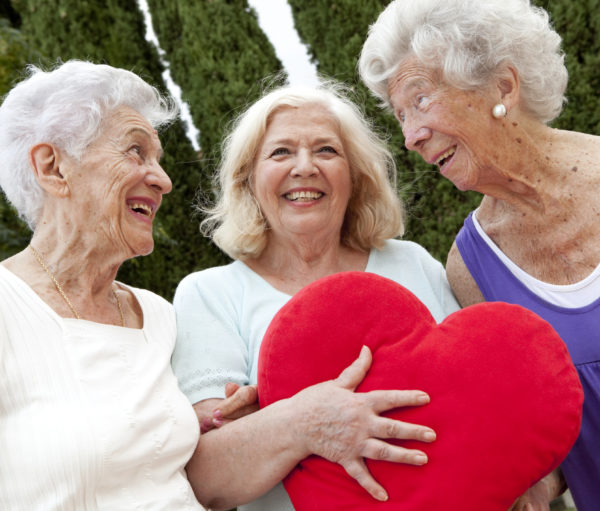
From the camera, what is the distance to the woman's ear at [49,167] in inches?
61.1

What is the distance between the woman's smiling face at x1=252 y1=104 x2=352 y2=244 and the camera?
1.96m

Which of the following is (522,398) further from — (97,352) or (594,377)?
(97,352)

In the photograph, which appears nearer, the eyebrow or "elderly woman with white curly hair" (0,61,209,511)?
"elderly woman with white curly hair" (0,61,209,511)

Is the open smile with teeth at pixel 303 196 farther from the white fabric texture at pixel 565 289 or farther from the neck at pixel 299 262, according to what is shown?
the white fabric texture at pixel 565 289

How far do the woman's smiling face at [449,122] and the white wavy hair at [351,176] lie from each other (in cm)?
29

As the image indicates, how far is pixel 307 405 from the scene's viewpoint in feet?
4.59

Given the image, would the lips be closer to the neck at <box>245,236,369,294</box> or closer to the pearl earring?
the neck at <box>245,236,369,294</box>

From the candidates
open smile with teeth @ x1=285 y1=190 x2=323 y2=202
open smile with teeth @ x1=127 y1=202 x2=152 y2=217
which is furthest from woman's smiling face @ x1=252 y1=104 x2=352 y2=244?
open smile with teeth @ x1=127 y1=202 x2=152 y2=217

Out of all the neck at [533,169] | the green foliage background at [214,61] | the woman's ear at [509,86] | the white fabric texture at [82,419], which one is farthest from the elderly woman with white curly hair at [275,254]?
the green foliage background at [214,61]

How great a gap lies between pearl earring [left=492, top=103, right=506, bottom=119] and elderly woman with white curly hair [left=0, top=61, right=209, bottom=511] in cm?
97

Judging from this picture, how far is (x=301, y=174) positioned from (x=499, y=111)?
0.62 m

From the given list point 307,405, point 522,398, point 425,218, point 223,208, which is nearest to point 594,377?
point 522,398

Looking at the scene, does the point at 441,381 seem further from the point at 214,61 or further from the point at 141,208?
the point at 214,61

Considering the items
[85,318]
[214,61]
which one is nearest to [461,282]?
[85,318]
